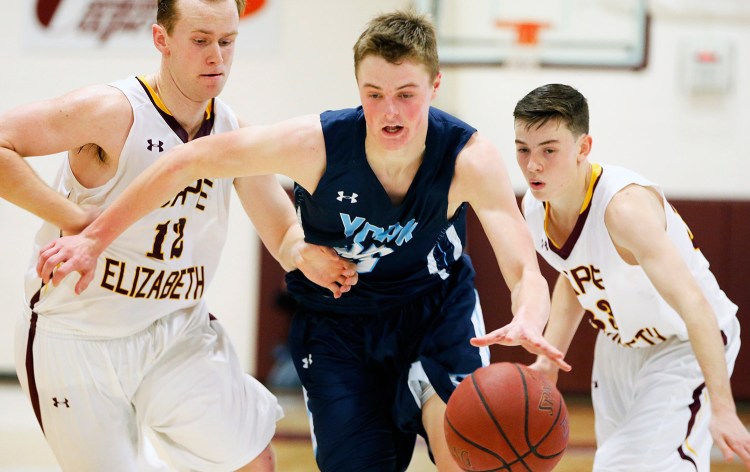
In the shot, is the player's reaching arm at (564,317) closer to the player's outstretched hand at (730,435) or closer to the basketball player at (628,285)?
the basketball player at (628,285)

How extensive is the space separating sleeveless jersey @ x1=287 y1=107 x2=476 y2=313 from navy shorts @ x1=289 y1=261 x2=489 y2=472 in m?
0.08

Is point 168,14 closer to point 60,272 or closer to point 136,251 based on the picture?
point 136,251

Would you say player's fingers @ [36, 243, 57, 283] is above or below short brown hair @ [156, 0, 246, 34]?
below

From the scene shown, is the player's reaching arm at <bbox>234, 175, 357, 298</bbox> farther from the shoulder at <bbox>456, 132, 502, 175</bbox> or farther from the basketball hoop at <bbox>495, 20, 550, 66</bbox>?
the basketball hoop at <bbox>495, 20, 550, 66</bbox>

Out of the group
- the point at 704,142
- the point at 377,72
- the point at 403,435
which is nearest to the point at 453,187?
the point at 377,72

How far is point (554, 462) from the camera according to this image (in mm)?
3121

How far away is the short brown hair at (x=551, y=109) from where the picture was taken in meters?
3.79

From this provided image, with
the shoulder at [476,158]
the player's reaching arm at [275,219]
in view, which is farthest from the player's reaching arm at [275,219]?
the shoulder at [476,158]

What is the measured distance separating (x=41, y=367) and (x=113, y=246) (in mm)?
562

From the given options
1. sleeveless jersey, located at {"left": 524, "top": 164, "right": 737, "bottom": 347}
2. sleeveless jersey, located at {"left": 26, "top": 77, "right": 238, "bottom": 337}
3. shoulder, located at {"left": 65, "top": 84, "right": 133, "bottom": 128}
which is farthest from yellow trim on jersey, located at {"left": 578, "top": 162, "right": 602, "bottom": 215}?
shoulder, located at {"left": 65, "top": 84, "right": 133, "bottom": 128}

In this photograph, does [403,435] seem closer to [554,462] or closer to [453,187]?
[554,462]

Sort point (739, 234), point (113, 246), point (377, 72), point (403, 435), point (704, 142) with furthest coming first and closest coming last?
1. point (704, 142)
2. point (739, 234)
3. point (403, 435)
4. point (113, 246)
5. point (377, 72)

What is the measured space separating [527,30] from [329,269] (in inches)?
205

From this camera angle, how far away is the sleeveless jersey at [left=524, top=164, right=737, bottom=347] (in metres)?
3.83
